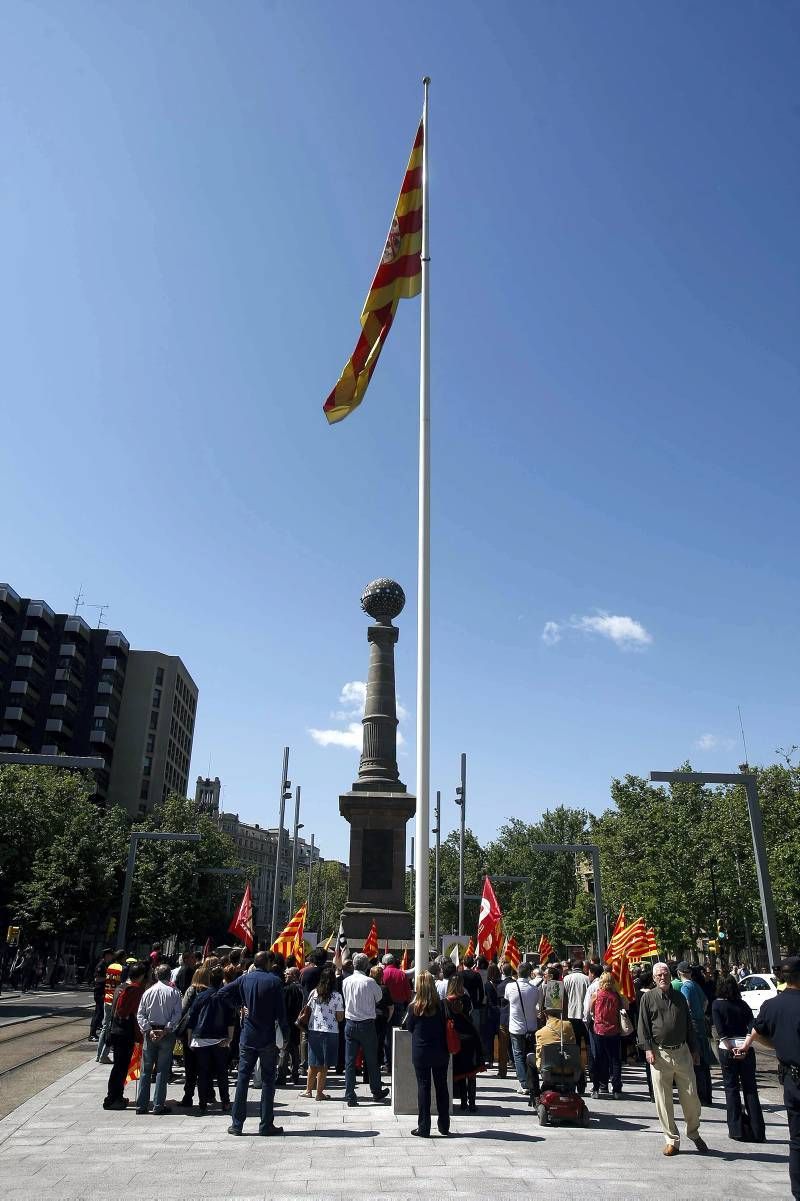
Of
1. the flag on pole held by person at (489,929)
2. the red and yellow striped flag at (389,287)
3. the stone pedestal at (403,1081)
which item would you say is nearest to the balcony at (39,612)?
the flag on pole held by person at (489,929)

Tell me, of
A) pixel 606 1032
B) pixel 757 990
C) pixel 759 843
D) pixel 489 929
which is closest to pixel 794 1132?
pixel 606 1032

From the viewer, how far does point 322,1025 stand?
11.0 metres

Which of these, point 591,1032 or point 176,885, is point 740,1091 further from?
point 176,885

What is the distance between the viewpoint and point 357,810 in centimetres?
2991

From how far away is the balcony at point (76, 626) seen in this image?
281 feet

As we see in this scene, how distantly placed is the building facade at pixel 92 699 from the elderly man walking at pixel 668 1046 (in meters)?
75.5

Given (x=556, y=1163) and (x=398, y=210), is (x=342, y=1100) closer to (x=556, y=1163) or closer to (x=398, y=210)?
(x=556, y=1163)

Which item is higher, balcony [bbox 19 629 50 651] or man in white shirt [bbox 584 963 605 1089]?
balcony [bbox 19 629 50 651]

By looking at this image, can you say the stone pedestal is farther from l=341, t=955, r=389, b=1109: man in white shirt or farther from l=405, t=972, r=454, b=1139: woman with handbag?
l=341, t=955, r=389, b=1109: man in white shirt

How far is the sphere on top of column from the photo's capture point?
35906 mm

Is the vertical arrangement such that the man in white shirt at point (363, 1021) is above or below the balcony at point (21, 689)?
below

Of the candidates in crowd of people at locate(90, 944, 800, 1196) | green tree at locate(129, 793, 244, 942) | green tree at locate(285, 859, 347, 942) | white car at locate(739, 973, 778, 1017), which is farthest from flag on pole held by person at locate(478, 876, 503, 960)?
green tree at locate(285, 859, 347, 942)

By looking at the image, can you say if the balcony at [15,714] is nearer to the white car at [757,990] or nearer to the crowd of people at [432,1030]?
the white car at [757,990]

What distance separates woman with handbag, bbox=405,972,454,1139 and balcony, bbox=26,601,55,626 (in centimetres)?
8191
